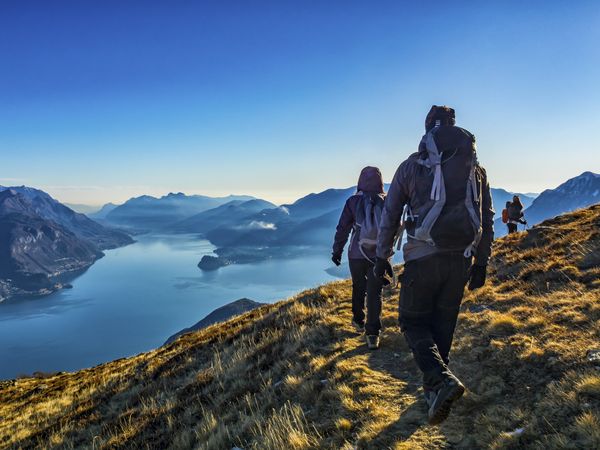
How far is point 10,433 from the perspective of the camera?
31.0 feet

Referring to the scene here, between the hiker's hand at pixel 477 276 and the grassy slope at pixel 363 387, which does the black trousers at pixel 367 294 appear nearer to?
the grassy slope at pixel 363 387

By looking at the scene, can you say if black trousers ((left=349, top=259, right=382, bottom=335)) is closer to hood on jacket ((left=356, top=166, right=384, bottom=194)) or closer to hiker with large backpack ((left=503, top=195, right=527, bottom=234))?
hood on jacket ((left=356, top=166, right=384, bottom=194))

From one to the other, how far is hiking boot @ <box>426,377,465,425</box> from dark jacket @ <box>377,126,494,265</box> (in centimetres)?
135

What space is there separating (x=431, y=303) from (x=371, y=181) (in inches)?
143

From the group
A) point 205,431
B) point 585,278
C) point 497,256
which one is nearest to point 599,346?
point 585,278

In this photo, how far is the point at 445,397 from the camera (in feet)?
12.6

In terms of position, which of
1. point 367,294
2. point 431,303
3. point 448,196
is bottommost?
point 367,294

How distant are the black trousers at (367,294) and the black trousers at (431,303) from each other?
103 inches

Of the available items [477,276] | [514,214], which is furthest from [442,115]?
[514,214]

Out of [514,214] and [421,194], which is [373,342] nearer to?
[421,194]

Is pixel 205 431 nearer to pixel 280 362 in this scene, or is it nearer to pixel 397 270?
pixel 280 362

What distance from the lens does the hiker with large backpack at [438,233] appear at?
406 cm

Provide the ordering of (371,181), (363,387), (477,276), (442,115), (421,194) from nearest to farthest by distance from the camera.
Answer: (421,194) → (442,115) → (477,276) → (363,387) → (371,181)

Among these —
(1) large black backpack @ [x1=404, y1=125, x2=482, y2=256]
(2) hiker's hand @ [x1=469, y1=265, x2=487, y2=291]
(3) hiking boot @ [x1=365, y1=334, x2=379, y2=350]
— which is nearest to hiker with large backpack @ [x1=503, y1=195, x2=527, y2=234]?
(3) hiking boot @ [x1=365, y1=334, x2=379, y2=350]
